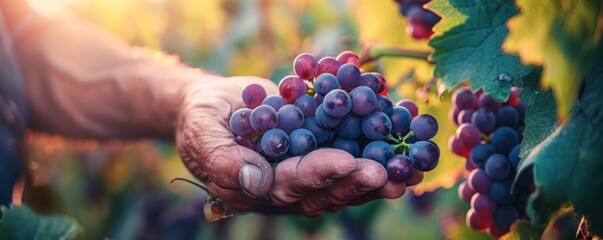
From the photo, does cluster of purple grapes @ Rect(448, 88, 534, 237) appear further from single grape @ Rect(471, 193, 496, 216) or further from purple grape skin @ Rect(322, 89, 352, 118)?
purple grape skin @ Rect(322, 89, 352, 118)

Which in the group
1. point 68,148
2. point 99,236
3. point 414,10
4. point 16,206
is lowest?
point 99,236

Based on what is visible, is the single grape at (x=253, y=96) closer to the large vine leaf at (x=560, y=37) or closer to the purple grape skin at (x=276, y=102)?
the purple grape skin at (x=276, y=102)

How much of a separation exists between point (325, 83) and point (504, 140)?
380mm

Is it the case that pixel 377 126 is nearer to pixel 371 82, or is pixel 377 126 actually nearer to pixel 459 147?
pixel 371 82

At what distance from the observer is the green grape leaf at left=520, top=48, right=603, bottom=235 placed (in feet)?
2.41

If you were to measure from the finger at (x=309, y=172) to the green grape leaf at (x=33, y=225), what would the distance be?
0.45m

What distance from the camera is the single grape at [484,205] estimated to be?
1.13 metres

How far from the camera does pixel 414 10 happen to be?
49.6 inches

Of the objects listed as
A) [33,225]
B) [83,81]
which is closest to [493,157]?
[33,225]

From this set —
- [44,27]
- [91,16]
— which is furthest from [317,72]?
[91,16]

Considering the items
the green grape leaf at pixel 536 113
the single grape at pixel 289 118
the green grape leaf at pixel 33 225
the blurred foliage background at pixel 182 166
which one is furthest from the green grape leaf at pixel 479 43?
the blurred foliage background at pixel 182 166

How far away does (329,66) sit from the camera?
38.6 inches

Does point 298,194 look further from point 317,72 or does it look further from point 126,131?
point 126,131

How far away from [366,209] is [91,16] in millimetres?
1608
